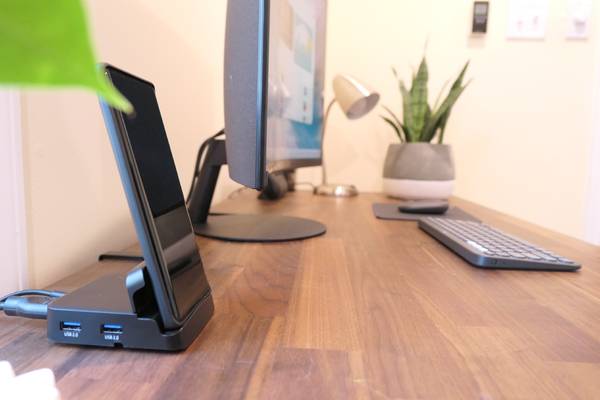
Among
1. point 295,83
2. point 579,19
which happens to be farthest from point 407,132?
point 579,19

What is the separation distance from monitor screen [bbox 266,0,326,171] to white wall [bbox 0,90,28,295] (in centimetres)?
28

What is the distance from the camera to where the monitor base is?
69 centimetres

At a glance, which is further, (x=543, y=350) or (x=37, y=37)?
(x=543, y=350)

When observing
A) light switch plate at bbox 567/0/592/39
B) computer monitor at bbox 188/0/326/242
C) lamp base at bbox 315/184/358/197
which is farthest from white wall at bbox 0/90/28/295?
light switch plate at bbox 567/0/592/39

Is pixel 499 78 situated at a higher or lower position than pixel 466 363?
higher

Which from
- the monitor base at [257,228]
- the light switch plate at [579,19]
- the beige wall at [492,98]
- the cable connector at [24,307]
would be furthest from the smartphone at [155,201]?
the light switch plate at [579,19]

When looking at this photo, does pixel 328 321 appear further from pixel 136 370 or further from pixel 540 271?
pixel 540 271

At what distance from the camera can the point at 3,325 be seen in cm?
34

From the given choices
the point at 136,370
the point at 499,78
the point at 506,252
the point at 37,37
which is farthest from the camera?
→ the point at 499,78

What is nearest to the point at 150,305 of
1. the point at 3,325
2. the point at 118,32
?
the point at 3,325

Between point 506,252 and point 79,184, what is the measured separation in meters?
0.57

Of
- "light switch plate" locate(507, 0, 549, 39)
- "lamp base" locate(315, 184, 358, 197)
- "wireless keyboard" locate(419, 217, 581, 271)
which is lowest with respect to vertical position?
"lamp base" locate(315, 184, 358, 197)

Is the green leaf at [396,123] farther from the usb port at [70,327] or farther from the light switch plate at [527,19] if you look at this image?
the usb port at [70,327]

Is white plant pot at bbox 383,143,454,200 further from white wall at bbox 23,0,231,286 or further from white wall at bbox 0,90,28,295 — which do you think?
white wall at bbox 0,90,28,295
